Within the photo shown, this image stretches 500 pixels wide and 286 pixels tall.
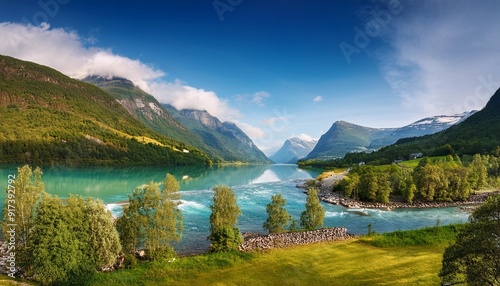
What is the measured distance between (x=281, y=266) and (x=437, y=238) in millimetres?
27831

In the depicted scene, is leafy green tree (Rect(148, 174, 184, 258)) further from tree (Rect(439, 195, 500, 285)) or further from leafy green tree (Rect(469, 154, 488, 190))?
leafy green tree (Rect(469, 154, 488, 190))

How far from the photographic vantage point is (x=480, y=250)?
2014 centimetres

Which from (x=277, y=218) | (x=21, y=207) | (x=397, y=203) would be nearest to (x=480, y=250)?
(x=277, y=218)

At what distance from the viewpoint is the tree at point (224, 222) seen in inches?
1563

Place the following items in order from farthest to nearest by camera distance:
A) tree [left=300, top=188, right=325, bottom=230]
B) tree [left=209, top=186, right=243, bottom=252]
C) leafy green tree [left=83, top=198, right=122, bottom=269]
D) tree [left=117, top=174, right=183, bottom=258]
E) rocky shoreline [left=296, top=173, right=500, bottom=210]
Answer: rocky shoreline [left=296, top=173, right=500, bottom=210] → tree [left=300, top=188, right=325, bottom=230] → tree [left=209, top=186, right=243, bottom=252] → tree [left=117, top=174, right=183, bottom=258] → leafy green tree [left=83, top=198, right=122, bottom=269]

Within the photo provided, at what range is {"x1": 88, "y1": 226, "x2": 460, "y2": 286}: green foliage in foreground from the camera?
103 feet

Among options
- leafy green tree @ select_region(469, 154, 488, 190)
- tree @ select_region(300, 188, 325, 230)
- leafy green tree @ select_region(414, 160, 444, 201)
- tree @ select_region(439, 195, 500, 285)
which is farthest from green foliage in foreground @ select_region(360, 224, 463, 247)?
leafy green tree @ select_region(469, 154, 488, 190)

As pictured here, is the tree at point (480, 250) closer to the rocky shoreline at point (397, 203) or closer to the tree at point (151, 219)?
the tree at point (151, 219)

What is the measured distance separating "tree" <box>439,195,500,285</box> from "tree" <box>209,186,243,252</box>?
2424cm

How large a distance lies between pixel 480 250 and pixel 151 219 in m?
30.7

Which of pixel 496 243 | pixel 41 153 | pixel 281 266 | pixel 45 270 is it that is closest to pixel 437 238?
pixel 281 266

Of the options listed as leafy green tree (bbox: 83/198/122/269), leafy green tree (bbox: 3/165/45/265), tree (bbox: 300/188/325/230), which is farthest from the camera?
tree (bbox: 300/188/325/230)

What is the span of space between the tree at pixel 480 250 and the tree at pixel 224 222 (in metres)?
24.2

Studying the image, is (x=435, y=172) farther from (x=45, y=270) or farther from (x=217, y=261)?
(x=45, y=270)
